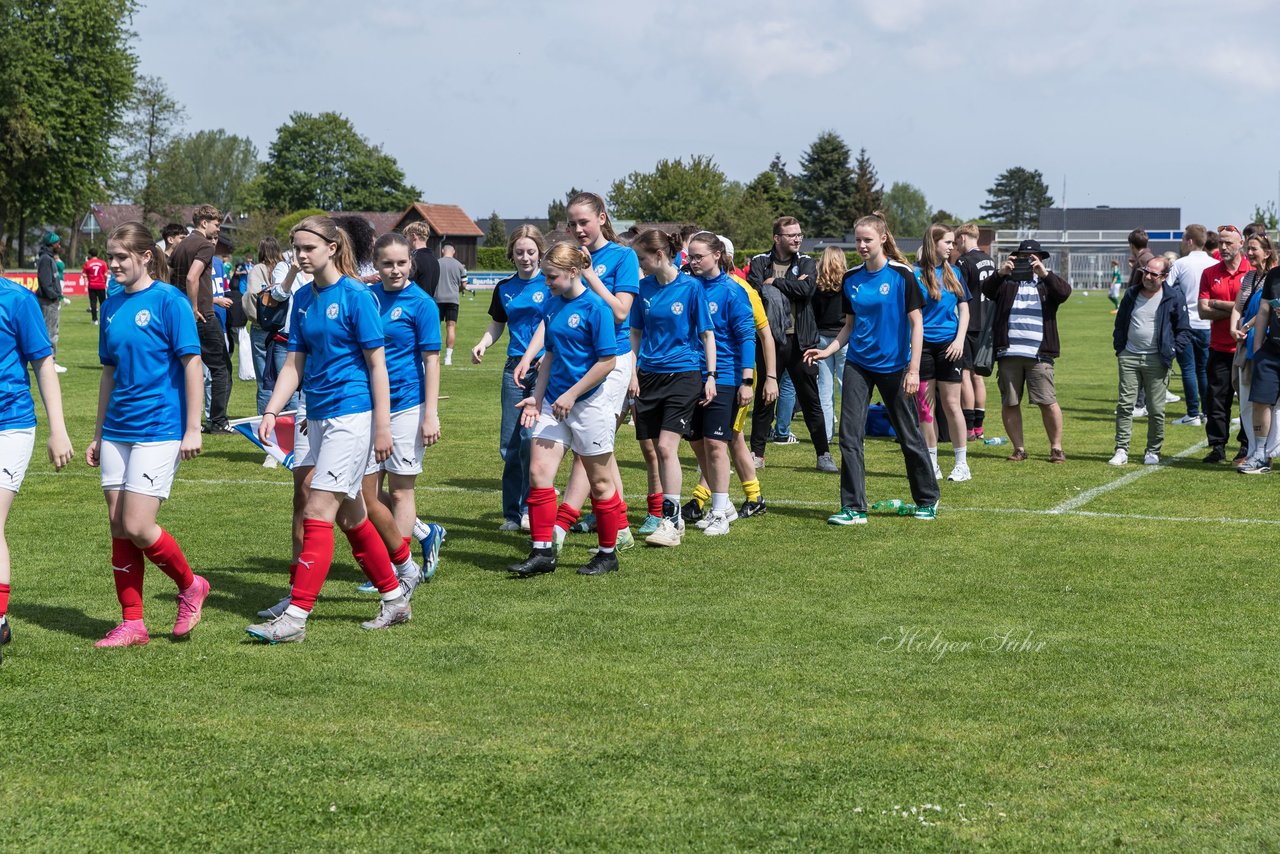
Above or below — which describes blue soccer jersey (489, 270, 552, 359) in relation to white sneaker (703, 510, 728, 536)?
above

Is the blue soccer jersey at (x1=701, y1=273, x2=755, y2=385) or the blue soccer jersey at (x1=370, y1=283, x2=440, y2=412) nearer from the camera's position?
the blue soccer jersey at (x1=370, y1=283, x2=440, y2=412)

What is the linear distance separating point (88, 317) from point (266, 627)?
33.2 metres

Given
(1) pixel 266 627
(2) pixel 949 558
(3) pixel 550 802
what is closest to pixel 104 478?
(1) pixel 266 627

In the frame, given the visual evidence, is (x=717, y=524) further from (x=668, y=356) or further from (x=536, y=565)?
(x=536, y=565)

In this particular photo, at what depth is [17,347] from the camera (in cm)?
602

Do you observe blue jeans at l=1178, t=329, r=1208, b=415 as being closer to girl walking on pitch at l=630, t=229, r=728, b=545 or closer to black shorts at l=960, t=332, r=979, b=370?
black shorts at l=960, t=332, r=979, b=370

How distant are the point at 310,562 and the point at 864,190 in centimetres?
10986

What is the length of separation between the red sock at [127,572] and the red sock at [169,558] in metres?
0.06

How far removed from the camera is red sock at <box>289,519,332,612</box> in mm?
6434

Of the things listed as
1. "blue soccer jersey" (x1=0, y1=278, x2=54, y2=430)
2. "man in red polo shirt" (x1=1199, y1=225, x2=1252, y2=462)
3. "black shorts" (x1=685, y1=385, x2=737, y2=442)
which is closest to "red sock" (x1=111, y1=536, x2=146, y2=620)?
"blue soccer jersey" (x1=0, y1=278, x2=54, y2=430)

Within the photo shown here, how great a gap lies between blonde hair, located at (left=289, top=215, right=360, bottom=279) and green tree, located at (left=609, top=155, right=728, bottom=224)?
312 ft

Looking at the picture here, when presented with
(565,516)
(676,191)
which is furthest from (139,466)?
(676,191)

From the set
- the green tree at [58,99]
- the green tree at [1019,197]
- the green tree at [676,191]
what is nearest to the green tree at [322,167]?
the green tree at [676,191]

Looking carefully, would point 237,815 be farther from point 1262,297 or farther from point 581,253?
point 1262,297
